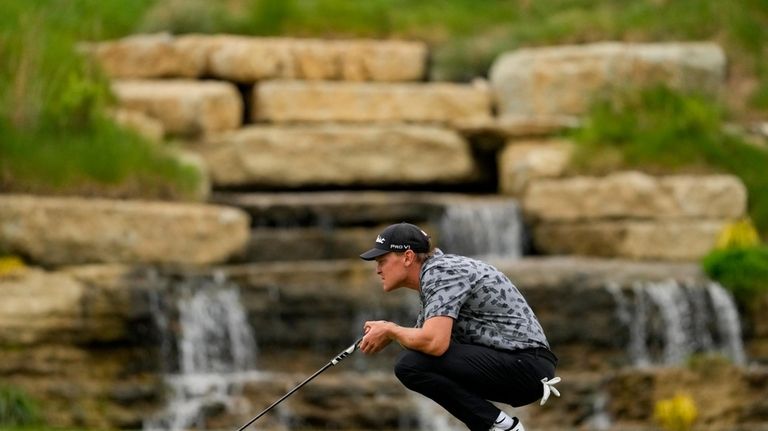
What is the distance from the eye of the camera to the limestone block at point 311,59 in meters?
22.2

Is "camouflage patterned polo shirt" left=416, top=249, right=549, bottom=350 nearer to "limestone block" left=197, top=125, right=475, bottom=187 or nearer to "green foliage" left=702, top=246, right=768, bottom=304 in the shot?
"green foliage" left=702, top=246, right=768, bottom=304

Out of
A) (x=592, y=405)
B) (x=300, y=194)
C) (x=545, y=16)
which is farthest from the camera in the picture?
(x=545, y=16)

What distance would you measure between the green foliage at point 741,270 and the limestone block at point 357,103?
548 centimetres

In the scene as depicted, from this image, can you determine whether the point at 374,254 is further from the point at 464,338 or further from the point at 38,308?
the point at 38,308

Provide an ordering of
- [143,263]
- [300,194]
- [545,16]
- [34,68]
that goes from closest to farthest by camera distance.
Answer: [143,263]
[34,68]
[300,194]
[545,16]

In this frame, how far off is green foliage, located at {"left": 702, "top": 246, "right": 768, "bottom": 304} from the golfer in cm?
924

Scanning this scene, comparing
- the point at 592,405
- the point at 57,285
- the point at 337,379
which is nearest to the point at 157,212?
the point at 57,285

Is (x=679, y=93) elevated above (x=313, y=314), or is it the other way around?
(x=679, y=93)

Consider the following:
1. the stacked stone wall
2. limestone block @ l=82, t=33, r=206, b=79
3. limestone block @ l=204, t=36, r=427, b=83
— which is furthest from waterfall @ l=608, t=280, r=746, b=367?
limestone block @ l=82, t=33, r=206, b=79

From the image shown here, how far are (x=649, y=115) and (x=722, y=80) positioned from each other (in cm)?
221

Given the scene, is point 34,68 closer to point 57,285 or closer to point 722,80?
point 57,285

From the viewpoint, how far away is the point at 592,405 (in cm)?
1501

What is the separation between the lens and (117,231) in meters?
17.1

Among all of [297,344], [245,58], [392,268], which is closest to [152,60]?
[245,58]
